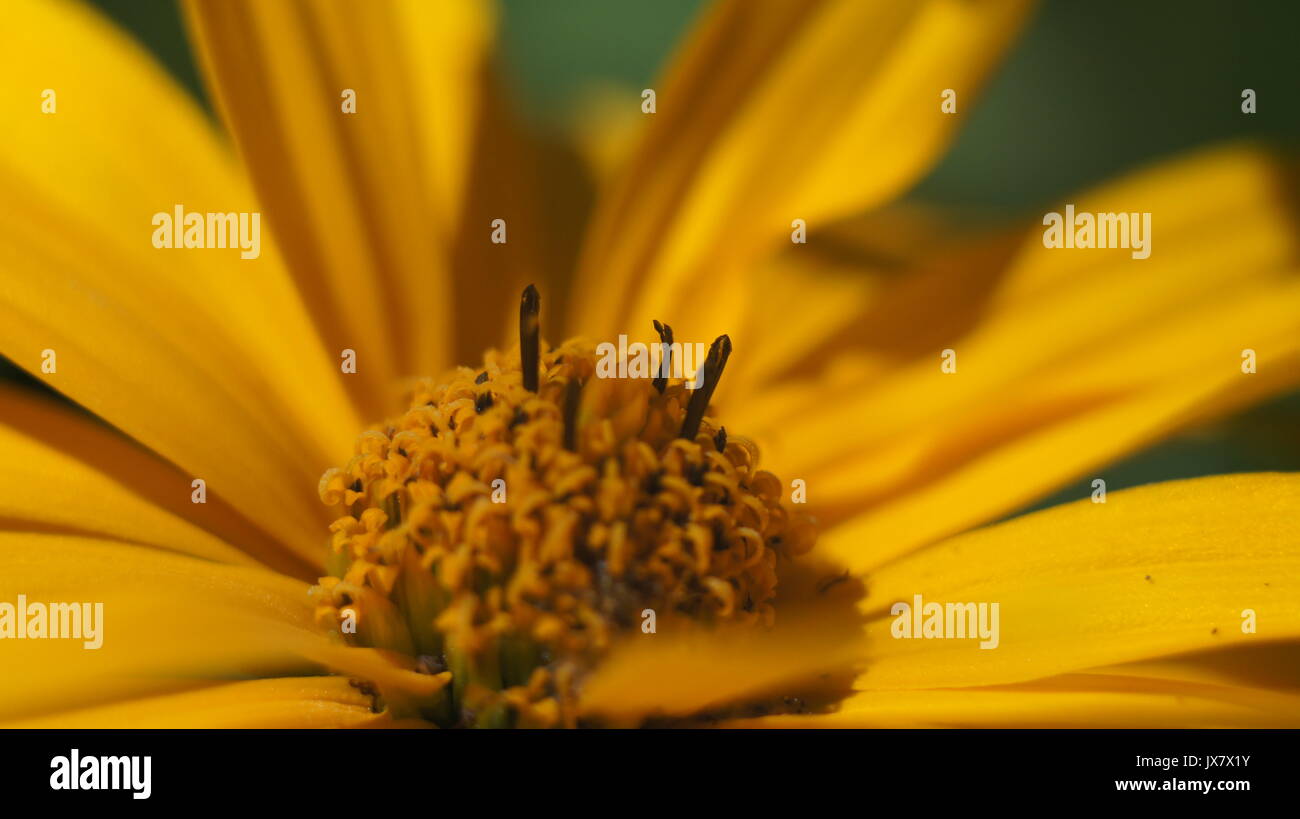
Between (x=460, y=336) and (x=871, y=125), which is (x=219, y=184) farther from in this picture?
(x=871, y=125)

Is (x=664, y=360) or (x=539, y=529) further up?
(x=664, y=360)

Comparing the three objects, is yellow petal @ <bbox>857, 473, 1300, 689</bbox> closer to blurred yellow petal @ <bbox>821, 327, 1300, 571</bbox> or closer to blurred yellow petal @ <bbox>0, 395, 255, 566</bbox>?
blurred yellow petal @ <bbox>821, 327, 1300, 571</bbox>

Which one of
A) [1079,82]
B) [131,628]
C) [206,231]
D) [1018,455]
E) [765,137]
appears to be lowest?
[131,628]

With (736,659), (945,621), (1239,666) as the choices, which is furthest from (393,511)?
Result: (1239,666)

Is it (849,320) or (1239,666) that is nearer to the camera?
(1239,666)
